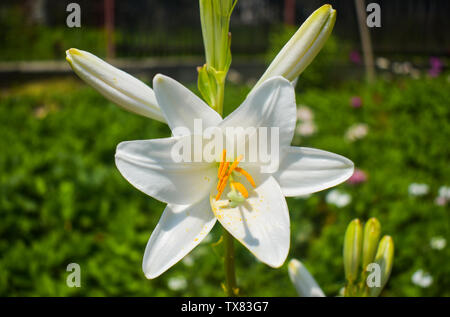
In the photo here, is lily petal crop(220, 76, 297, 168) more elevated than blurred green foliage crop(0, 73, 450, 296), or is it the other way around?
lily petal crop(220, 76, 297, 168)

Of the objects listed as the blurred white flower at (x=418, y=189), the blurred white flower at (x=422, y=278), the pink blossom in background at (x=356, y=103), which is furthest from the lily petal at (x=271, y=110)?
the pink blossom in background at (x=356, y=103)

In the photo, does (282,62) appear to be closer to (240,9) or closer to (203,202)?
(203,202)

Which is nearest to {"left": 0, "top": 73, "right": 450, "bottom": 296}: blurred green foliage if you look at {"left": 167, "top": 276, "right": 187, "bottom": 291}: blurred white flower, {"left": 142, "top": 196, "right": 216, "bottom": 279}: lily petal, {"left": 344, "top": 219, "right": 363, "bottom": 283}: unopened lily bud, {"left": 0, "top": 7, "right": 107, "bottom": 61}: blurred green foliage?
{"left": 167, "top": 276, "right": 187, "bottom": 291}: blurred white flower

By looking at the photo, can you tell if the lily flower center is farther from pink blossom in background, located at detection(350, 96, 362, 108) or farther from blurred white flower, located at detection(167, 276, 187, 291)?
pink blossom in background, located at detection(350, 96, 362, 108)

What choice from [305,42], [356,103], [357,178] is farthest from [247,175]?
[356,103]

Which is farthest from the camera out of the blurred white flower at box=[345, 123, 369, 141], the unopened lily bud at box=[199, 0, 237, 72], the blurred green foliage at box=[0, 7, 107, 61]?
the blurred green foliage at box=[0, 7, 107, 61]

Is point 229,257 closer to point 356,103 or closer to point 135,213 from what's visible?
point 135,213

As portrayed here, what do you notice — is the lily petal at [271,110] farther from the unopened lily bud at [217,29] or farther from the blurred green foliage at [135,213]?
the blurred green foliage at [135,213]
